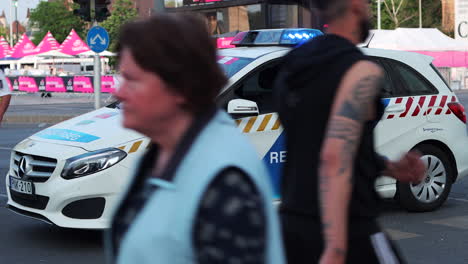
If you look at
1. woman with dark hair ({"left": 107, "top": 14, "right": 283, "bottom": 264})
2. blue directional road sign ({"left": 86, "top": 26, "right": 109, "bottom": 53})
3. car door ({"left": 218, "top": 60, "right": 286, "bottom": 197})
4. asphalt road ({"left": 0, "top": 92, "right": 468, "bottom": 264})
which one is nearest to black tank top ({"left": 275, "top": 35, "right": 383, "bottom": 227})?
woman with dark hair ({"left": 107, "top": 14, "right": 283, "bottom": 264})

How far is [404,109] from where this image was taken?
26.3 ft

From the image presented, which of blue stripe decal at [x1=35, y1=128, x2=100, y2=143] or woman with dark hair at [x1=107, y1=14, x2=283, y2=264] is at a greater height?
woman with dark hair at [x1=107, y1=14, x2=283, y2=264]

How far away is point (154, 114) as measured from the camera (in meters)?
1.76

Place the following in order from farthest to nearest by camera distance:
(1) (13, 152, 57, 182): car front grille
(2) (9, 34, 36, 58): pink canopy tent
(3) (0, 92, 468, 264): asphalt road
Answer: (2) (9, 34, 36, 58): pink canopy tent < (1) (13, 152, 57, 182): car front grille < (3) (0, 92, 468, 264): asphalt road

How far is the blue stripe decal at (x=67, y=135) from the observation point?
22.1 ft

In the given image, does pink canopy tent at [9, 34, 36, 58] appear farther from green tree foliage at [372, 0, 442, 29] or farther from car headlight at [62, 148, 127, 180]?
car headlight at [62, 148, 127, 180]

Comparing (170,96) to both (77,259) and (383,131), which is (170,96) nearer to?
(77,259)

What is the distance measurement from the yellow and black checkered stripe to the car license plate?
1705 mm

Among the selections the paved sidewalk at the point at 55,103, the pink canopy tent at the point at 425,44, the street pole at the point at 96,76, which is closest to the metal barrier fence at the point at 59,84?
the paved sidewalk at the point at 55,103

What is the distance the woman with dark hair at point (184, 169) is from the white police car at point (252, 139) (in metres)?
4.81

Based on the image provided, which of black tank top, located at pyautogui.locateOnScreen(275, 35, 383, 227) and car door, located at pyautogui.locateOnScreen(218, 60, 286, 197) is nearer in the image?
black tank top, located at pyautogui.locateOnScreen(275, 35, 383, 227)

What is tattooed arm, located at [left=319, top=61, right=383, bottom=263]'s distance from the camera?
2.50 metres

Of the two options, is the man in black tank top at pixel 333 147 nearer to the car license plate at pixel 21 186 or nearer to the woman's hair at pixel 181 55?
the woman's hair at pixel 181 55

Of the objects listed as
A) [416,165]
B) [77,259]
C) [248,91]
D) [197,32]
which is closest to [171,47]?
[197,32]
